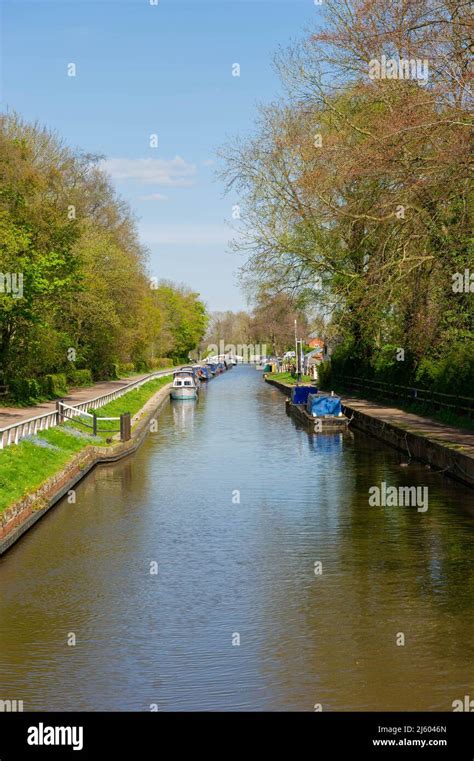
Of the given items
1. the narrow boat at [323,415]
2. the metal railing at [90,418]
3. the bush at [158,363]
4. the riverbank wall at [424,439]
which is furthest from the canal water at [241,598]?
the bush at [158,363]

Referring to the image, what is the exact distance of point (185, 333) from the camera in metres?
160

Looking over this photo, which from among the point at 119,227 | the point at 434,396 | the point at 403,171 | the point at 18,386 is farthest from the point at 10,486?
the point at 119,227

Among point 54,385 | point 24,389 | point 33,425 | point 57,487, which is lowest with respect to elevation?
point 57,487

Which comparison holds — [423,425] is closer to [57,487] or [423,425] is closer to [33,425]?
[33,425]

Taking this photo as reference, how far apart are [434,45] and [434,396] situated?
14.8 metres

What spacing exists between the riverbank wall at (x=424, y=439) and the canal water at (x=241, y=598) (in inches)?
20.5

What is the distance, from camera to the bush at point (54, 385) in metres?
49.9

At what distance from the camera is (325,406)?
4422 cm

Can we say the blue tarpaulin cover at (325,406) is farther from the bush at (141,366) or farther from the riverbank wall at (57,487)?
the bush at (141,366)

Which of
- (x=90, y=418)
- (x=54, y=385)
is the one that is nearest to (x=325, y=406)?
(x=90, y=418)

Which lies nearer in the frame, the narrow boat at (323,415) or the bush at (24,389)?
the narrow boat at (323,415)

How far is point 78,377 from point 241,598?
50489mm

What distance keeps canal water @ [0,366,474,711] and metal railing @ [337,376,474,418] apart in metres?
6.84

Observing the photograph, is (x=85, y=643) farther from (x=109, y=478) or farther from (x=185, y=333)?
(x=185, y=333)
